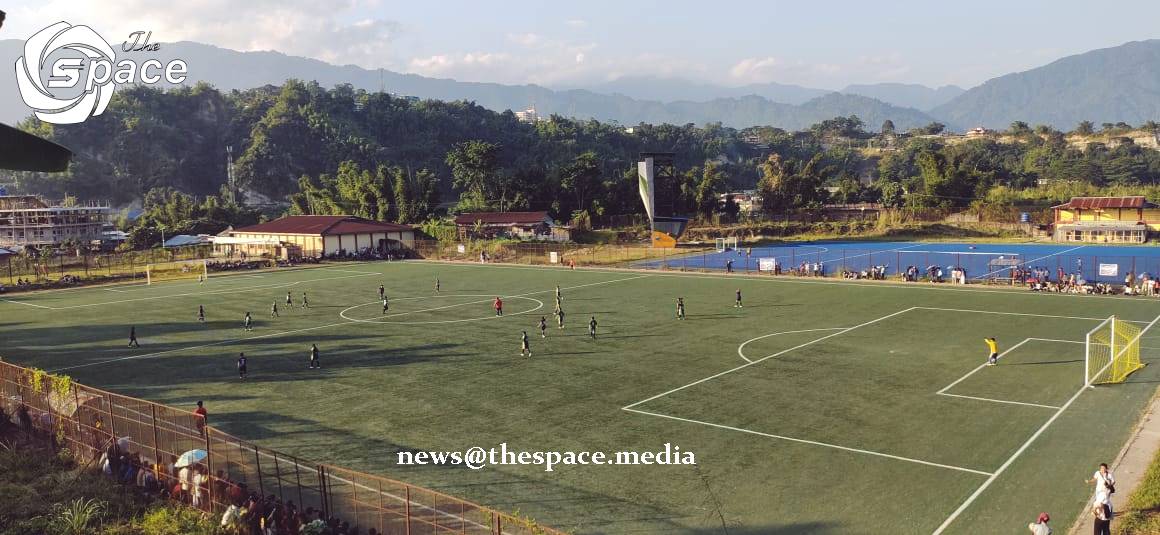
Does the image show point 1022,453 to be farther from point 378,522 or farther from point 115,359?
point 115,359

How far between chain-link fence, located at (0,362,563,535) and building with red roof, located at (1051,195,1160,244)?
89.4 meters

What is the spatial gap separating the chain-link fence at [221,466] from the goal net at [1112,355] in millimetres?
22949

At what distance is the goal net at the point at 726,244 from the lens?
287 ft

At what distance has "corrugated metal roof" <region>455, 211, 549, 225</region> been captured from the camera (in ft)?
334

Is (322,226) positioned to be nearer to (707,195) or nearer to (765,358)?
(707,195)

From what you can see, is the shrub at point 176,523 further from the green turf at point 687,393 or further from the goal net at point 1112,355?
the goal net at point 1112,355

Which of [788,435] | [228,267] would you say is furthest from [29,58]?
[788,435]

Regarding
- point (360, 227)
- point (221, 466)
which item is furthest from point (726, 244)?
point (221, 466)

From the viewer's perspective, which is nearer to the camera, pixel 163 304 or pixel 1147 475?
pixel 1147 475

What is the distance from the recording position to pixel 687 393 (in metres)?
26.7

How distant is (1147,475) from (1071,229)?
79.7 m

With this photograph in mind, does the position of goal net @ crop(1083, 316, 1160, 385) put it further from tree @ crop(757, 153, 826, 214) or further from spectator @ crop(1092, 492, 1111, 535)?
tree @ crop(757, 153, 826, 214)

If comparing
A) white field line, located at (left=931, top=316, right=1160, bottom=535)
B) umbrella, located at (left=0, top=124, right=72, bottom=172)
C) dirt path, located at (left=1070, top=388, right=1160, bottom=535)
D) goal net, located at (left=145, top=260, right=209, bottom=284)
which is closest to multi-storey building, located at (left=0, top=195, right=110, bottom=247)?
goal net, located at (left=145, top=260, right=209, bottom=284)

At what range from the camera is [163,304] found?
176ft
